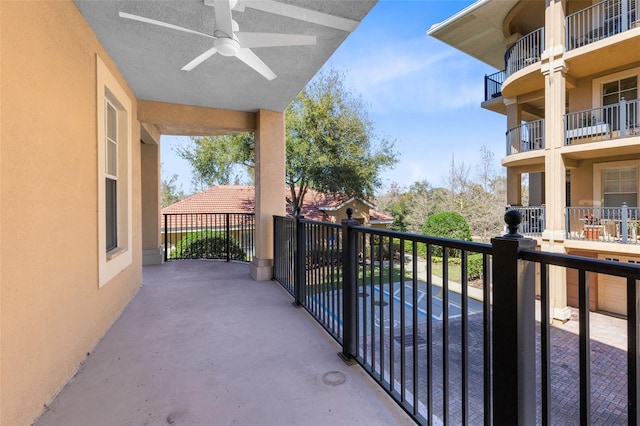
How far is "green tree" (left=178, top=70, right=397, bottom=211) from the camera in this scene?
10.6m

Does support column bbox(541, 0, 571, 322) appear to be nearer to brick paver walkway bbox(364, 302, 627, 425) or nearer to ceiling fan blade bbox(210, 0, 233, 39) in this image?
brick paver walkway bbox(364, 302, 627, 425)

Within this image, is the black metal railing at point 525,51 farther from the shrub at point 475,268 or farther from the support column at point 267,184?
the support column at point 267,184

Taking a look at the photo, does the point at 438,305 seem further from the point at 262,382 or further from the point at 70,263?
the point at 70,263

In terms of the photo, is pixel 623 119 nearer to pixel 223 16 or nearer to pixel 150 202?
pixel 223 16

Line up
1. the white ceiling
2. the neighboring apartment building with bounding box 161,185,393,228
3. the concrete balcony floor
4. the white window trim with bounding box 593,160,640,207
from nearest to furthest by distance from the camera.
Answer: the concrete balcony floor, the white ceiling, the white window trim with bounding box 593,160,640,207, the neighboring apartment building with bounding box 161,185,393,228

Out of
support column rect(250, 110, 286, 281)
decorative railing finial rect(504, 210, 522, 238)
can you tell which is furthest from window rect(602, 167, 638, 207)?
decorative railing finial rect(504, 210, 522, 238)

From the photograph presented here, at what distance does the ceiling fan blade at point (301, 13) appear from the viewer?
2.35m

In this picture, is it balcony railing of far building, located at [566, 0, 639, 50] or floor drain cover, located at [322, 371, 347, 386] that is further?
balcony railing of far building, located at [566, 0, 639, 50]

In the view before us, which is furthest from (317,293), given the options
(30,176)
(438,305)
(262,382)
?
(438,305)

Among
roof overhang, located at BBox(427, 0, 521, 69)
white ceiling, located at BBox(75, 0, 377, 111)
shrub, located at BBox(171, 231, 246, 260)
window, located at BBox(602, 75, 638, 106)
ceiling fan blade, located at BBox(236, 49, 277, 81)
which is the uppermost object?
roof overhang, located at BBox(427, 0, 521, 69)

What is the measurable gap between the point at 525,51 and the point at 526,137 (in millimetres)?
2541

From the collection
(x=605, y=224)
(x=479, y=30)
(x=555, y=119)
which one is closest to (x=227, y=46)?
(x=555, y=119)

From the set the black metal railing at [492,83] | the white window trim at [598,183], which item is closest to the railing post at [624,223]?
the white window trim at [598,183]

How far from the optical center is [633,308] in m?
0.79
